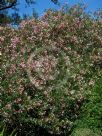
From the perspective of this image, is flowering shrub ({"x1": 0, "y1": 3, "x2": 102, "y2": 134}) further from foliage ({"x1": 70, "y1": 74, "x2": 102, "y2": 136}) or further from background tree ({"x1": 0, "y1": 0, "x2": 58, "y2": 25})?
background tree ({"x1": 0, "y1": 0, "x2": 58, "y2": 25})

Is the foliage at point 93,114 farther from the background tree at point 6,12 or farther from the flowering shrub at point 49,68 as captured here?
the background tree at point 6,12

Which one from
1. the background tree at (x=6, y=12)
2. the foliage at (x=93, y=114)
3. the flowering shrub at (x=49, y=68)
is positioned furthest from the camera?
the background tree at (x=6, y=12)

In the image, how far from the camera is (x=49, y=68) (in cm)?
1331

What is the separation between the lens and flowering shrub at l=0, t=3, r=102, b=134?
12719 millimetres

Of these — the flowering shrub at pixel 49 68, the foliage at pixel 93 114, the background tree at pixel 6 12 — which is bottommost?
the foliage at pixel 93 114

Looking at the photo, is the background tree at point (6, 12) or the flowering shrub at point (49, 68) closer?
the flowering shrub at point (49, 68)

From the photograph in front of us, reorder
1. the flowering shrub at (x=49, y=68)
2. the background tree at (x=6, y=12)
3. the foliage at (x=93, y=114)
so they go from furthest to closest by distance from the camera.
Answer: the background tree at (x=6, y=12)
the flowering shrub at (x=49, y=68)
the foliage at (x=93, y=114)

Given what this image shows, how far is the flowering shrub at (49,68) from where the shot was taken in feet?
41.7

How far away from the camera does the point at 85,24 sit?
15.6 m

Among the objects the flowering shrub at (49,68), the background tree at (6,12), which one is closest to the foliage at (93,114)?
the flowering shrub at (49,68)

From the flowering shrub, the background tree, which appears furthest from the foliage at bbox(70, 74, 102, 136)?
the background tree

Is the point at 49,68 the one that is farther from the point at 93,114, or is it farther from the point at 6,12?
the point at 6,12

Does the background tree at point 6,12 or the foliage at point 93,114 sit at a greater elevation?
the background tree at point 6,12

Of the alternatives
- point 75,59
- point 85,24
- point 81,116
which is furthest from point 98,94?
point 85,24
